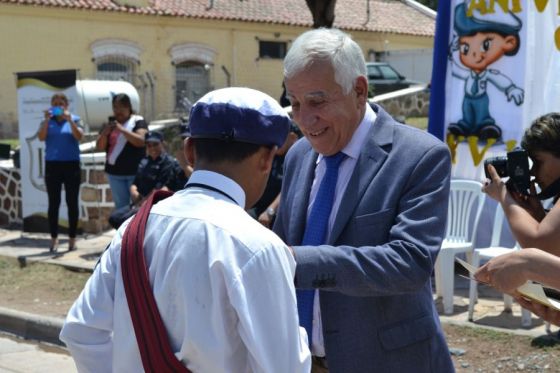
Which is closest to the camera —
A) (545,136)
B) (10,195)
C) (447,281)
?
(545,136)

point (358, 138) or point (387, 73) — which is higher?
point (358, 138)

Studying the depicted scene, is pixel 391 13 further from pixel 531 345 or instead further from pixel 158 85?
pixel 531 345

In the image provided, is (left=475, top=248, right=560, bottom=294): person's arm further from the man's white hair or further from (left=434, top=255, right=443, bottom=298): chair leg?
(left=434, top=255, right=443, bottom=298): chair leg

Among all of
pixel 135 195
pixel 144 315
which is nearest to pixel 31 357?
pixel 135 195

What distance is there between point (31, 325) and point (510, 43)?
5006 mm

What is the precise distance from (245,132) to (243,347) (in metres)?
0.51

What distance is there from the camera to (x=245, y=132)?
201 cm

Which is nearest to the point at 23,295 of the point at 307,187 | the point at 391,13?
the point at 307,187

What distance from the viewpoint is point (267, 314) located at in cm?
187

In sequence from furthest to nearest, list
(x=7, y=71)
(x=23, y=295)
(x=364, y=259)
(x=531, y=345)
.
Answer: (x=7, y=71)
(x=23, y=295)
(x=531, y=345)
(x=364, y=259)

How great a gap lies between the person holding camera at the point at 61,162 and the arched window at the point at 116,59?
1631 cm

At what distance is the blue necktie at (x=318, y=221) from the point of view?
8.99 ft

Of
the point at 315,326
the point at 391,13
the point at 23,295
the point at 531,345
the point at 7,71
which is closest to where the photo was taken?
the point at 315,326

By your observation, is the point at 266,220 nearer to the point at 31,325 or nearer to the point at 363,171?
the point at 363,171
